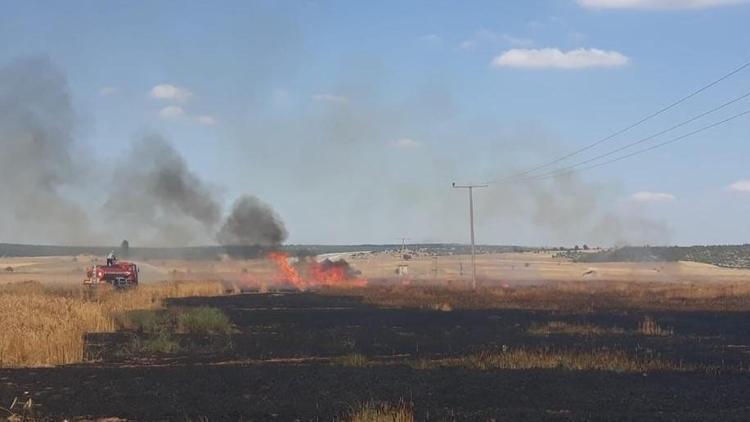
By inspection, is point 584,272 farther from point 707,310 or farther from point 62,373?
point 62,373

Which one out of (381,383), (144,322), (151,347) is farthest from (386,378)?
(144,322)

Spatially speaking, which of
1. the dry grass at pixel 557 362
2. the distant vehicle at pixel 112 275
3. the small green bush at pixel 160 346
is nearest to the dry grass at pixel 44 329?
the small green bush at pixel 160 346

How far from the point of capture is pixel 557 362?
21859 mm

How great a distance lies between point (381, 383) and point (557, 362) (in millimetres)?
5896

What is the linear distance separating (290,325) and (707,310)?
81.5 ft

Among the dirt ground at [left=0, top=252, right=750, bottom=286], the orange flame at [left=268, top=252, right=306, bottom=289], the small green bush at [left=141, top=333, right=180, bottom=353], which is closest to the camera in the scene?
the small green bush at [left=141, top=333, right=180, bottom=353]

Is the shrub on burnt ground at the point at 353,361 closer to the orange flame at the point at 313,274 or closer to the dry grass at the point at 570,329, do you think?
the dry grass at the point at 570,329

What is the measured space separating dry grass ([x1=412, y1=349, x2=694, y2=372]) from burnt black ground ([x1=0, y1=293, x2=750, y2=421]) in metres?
0.87

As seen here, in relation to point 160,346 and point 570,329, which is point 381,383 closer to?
point 160,346

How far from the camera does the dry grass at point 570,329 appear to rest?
31.2m

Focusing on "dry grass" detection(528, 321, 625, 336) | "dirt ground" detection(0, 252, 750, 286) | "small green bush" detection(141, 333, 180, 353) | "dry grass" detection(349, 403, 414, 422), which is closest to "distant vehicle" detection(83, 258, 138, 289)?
"dirt ground" detection(0, 252, 750, 286)

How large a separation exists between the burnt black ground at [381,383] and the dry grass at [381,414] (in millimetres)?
484

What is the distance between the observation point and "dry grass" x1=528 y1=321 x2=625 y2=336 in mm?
31234

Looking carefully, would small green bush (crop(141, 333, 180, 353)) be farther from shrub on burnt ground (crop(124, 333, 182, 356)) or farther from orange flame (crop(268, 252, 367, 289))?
orange flame (crop(268, 252, 367, 289))
